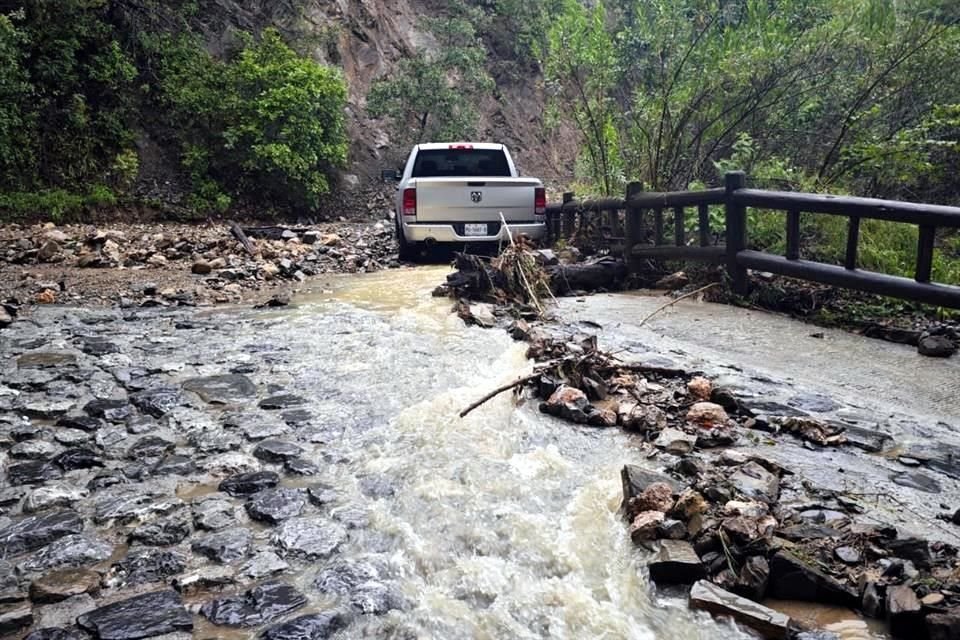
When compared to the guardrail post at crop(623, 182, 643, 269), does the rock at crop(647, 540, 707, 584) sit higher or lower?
lower

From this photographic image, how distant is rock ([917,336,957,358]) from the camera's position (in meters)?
4.88

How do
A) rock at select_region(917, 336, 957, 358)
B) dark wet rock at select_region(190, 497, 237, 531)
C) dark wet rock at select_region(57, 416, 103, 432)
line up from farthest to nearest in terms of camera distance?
rock at select_region(917, 336, 957, 358)
dark wet rock at select_region(57, 416, 103, 432)
dark wet rock at select_region(190, 497, 237, 531)

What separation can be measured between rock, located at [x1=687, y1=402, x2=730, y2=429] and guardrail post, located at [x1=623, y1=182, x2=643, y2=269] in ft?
15.2

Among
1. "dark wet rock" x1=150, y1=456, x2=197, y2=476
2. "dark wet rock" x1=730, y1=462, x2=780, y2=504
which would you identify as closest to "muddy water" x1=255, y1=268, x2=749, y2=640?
"dark wet rock" x1=730, y1=462, x2=780, y2=504

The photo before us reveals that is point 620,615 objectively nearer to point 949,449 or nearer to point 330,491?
point 330,491

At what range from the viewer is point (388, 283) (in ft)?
30.4

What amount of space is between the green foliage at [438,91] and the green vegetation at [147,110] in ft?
8.94

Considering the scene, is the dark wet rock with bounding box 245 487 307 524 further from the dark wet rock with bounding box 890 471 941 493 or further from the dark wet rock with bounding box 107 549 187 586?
the dark wet rock with bounding box 890 471 941 493

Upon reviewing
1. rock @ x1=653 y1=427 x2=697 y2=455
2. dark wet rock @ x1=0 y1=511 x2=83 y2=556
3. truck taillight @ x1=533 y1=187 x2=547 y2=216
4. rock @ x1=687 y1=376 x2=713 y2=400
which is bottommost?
rock @ x1=653 y1=427 x2=697 y2=455

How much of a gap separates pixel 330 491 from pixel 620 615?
150 centimetres

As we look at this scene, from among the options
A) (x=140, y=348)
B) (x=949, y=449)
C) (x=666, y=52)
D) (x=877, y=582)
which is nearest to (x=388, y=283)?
(x=140, y=348)

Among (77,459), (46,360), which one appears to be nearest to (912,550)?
(77,459)

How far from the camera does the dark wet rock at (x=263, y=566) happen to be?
2.48 metres

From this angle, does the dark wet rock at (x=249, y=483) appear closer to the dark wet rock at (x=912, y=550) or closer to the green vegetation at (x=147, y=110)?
the dark wet rock at (x=912, y=550)
